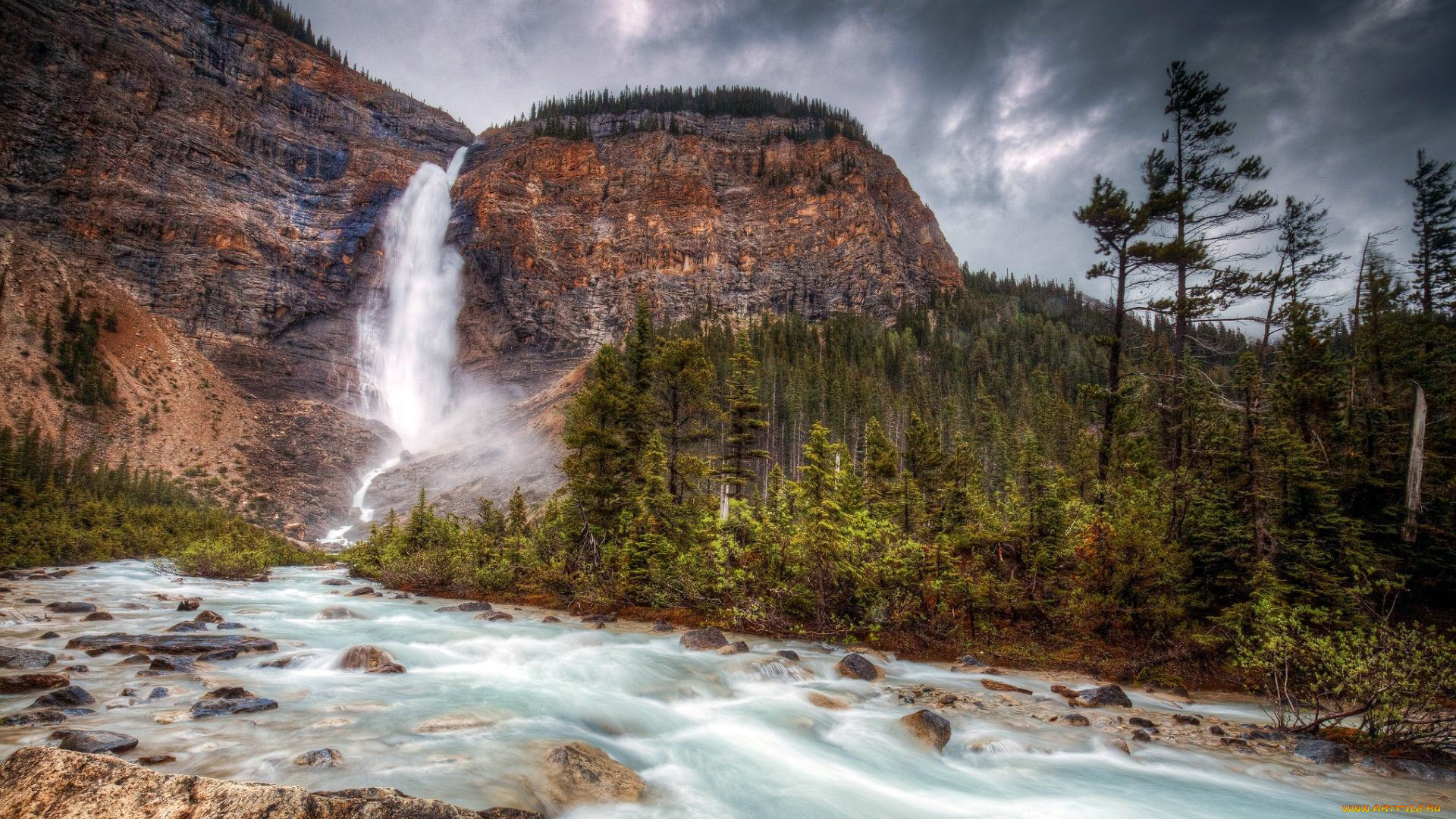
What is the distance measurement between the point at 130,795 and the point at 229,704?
639 centimetres

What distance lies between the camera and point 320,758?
249 inches

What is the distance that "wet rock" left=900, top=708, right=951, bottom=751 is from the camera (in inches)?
318

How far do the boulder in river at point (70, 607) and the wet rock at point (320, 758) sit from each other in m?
14.2

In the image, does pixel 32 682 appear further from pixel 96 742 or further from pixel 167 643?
pixel 96 742

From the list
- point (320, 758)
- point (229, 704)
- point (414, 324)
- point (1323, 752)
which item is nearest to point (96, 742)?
point (320, 758)

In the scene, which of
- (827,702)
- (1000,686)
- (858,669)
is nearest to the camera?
(827,702)

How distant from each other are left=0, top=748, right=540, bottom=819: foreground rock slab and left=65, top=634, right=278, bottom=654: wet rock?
10279 mm

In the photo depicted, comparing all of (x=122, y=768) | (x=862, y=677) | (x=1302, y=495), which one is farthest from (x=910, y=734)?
(x=1302, y=495)

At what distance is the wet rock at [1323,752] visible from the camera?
6.93 metres

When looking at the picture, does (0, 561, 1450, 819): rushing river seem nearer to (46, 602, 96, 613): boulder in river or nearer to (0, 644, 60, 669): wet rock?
(0, 644, 60, 669): wet rock

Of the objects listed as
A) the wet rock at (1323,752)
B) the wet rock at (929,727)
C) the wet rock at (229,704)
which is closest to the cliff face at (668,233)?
the wet rock at (229,704)

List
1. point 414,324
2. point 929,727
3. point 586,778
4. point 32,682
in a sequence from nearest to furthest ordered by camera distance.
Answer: point 586,778 < point 32,682 < point 929,727 < point 414,324

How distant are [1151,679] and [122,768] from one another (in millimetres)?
13406

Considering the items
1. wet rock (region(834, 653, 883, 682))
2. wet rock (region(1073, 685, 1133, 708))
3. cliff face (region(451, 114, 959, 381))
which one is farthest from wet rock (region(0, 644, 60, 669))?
cliff face (region(451, 114, 959, 381))
